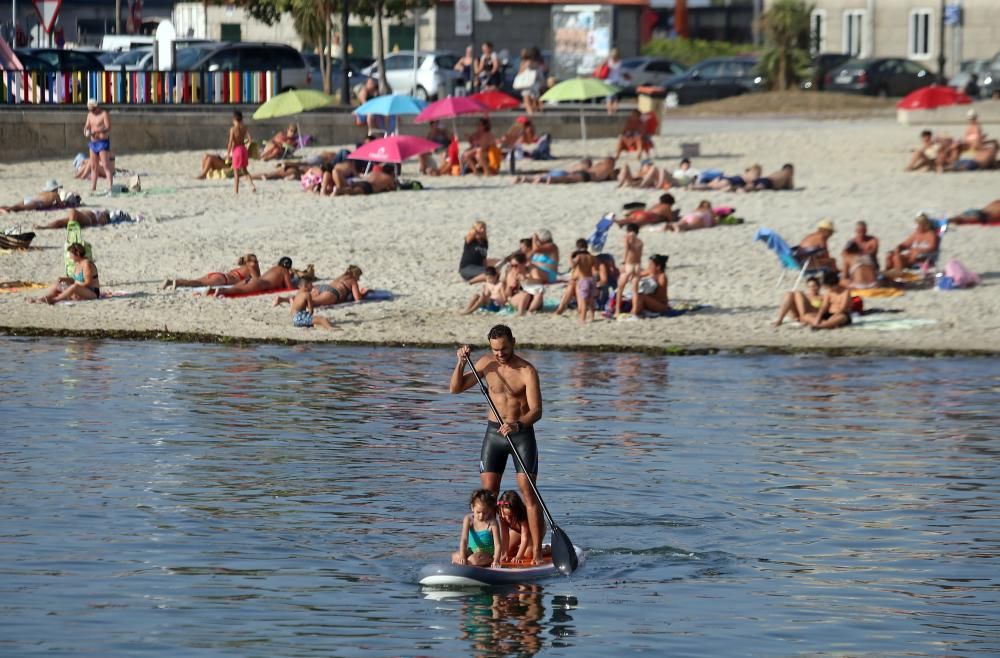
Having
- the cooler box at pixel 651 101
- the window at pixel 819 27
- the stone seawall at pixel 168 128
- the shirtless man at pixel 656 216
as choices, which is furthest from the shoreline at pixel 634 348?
the window at pixel 819 27

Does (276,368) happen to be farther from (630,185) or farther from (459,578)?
(630,185)

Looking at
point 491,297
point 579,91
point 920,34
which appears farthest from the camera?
point 920,34

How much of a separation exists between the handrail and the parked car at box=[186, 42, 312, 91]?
2.41m

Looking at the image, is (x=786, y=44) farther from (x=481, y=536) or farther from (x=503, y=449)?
(x=481, y=536)

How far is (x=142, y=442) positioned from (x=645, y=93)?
25784 mm

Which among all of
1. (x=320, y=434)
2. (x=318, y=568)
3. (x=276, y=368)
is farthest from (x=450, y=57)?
(x=318, y=568)

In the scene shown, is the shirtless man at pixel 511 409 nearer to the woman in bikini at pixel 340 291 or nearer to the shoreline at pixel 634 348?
the shoreline at pixel 634 348

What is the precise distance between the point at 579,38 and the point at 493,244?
25387 mm

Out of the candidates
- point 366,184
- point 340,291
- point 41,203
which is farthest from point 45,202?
point 340,291

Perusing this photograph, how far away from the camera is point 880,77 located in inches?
2044

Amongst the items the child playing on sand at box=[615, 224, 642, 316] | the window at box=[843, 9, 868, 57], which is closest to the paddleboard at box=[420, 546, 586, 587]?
the child playing on sand at box=[615, 224, 642, 316]

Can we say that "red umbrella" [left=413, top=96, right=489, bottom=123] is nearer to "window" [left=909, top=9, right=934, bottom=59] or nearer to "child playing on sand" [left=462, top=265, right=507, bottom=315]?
"child playing on sand" [left=462, top=265, right=507, bottom=315]

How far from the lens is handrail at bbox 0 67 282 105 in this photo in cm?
3884

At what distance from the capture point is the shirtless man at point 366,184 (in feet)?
112
